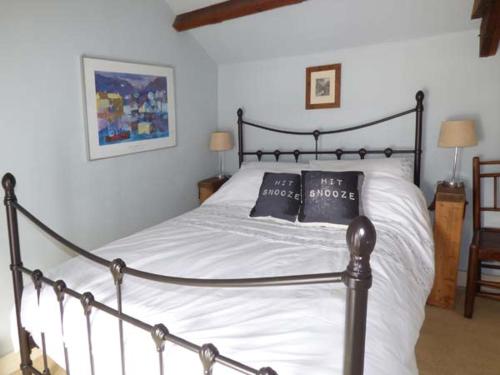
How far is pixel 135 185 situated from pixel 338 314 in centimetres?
201

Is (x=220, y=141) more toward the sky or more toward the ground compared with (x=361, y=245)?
more toward the sky

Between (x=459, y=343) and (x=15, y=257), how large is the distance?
2.32 meters

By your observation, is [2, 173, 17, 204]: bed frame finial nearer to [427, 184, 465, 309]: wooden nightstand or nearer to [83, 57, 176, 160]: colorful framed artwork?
[83, 57, 176, 160]: colorful framed artwork

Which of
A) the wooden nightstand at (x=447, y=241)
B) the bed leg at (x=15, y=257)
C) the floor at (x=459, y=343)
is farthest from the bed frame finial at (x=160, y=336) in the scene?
the wooden nightstand at (x=447, y=241)

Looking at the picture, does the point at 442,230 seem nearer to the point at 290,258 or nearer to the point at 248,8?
the point at 290,258

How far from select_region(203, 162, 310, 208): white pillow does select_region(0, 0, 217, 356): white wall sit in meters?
A: 0.59

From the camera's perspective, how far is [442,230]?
2.38 m

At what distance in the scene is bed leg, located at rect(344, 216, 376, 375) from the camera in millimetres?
Answer: 759

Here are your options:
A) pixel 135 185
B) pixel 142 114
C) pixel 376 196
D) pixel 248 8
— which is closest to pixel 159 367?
pixel 376 196

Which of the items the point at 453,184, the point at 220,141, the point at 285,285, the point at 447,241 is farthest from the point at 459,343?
the point at 220,141

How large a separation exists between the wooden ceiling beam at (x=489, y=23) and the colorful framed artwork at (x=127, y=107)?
6.94 feet

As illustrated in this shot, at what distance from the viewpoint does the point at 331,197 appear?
85.4 inches

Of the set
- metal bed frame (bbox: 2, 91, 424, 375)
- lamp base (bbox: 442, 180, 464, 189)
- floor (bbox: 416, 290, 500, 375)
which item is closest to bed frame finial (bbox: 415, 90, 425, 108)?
lamp base (bbox: 442, 180, 464, 189)

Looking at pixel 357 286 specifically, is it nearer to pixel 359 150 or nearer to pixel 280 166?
pixel 280 166
